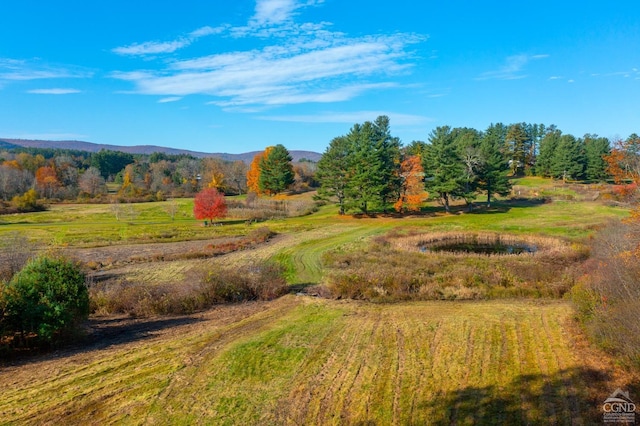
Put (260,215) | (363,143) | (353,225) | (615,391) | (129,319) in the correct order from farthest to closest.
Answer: (260,215) < (363,143) < (353,225) < (129,319) < (615,391)

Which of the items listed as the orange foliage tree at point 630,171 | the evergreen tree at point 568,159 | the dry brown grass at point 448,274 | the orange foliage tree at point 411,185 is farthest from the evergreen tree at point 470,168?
the orange foliage tree at point 630,171

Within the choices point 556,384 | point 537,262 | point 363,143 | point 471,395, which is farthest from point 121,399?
point 363,143

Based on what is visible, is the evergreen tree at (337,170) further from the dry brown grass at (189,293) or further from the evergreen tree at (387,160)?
the dry brown grass at (189,293)

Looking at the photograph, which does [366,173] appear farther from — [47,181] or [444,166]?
[47,181]

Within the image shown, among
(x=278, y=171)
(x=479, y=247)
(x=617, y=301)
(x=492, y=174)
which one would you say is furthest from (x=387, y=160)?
(x=617, y=301)

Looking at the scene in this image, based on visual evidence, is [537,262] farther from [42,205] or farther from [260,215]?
[42,205]

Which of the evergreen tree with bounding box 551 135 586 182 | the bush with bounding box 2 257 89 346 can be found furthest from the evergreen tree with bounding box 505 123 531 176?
the bush with bounding box 2 257 89 346

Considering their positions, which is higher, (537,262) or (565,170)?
(565,170)

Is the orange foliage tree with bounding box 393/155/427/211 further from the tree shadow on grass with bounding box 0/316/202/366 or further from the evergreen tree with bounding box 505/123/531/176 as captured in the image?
the evergreen tree with bounding box 505/123/531/176
